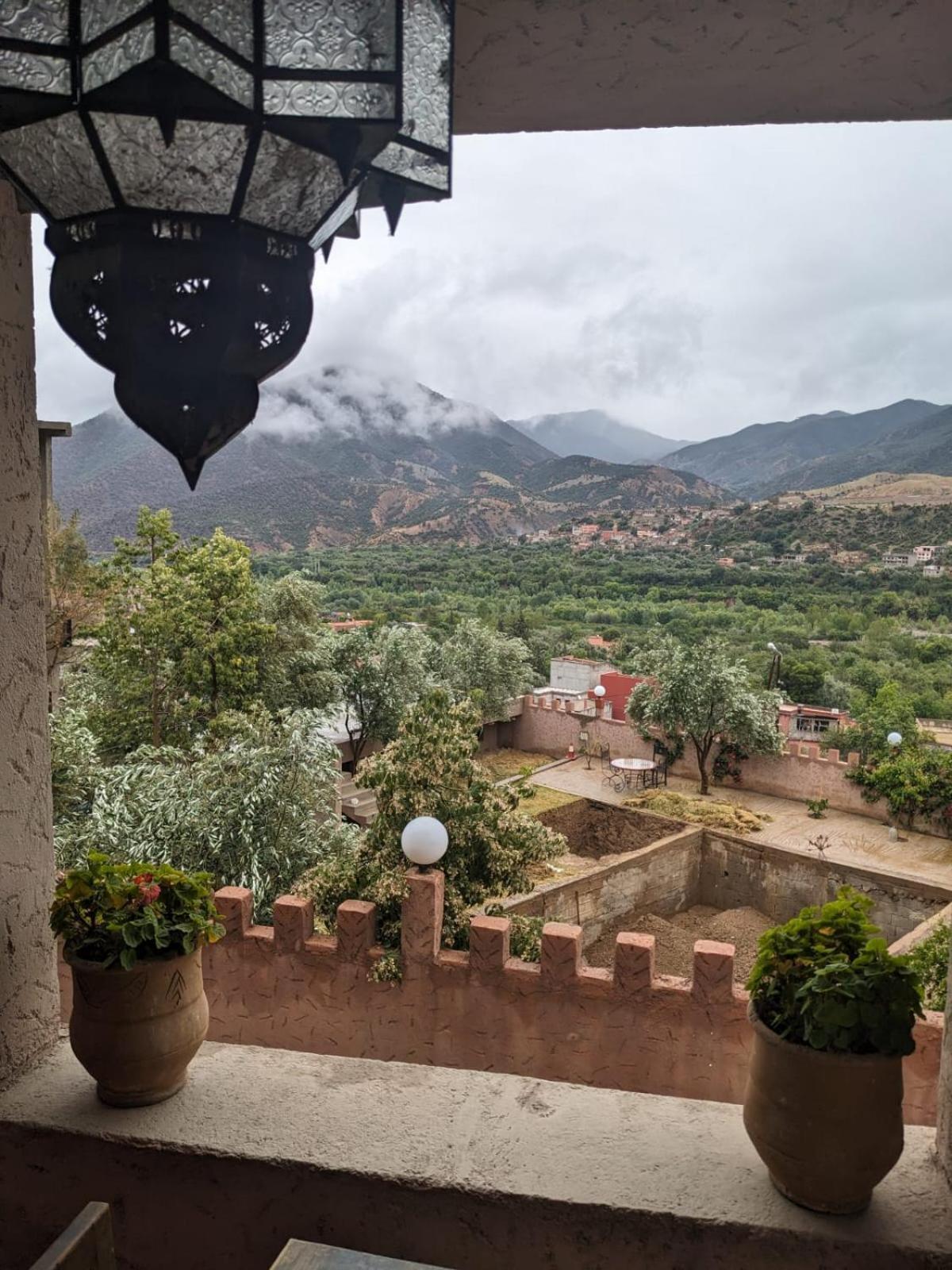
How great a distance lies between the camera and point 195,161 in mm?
785

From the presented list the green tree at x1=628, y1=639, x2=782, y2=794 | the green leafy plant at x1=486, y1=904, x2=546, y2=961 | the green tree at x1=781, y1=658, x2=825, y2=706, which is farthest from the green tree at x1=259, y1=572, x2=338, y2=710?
the green tree at x1=781, y1=658, x2=825, y2=706

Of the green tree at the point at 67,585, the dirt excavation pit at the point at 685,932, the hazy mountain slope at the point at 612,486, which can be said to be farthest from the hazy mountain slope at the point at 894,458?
the green tree at the point at 67,585

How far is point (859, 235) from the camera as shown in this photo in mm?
3090

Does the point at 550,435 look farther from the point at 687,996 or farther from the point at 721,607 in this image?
the point at 687,996

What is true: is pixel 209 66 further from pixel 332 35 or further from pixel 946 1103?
pixel 946 1103

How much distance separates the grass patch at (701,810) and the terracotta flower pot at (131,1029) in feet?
41.5

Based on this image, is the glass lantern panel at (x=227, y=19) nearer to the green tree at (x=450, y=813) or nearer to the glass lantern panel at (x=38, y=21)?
the glass lantern panel at (x=38, y=21)

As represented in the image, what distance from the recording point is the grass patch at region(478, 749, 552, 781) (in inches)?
681

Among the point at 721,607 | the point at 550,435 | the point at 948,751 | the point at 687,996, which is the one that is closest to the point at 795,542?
the point at 721,607

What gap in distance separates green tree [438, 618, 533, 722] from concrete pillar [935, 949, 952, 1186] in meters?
17.1

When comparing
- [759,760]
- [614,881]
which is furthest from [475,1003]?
[759,760]

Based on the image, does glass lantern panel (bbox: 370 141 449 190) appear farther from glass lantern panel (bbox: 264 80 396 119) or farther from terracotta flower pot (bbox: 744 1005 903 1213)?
terracotta flower pot (bbox: 744 1005 903 1213)

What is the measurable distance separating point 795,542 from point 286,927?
47525 mm

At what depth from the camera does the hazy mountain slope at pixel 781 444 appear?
77625mm
